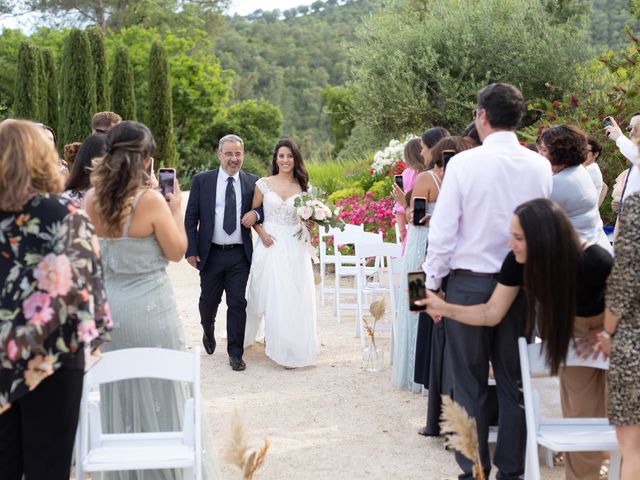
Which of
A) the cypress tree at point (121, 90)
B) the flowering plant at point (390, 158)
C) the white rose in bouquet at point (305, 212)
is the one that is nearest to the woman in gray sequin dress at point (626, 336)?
the white rose in bouquet at point (305, 212)

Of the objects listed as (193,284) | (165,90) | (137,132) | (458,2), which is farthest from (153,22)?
(137,132)

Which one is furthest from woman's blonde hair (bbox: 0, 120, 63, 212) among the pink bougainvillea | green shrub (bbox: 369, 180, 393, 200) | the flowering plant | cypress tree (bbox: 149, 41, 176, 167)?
cypress tree (bbox: 149, 41, 176, 167)

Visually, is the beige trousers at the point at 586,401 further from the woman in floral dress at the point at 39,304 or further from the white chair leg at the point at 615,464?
the woman in floral dress at the point at 39,304

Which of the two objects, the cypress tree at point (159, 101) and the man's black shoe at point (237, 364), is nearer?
the man's black shoe at point (237, 364)

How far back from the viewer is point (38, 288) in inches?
132

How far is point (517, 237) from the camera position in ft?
13.1

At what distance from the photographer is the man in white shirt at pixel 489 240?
454 cm

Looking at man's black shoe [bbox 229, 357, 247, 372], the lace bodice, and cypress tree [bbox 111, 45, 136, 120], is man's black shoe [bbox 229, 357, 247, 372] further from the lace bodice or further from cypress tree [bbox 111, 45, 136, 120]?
cypress tree [bbox 111, 45, 136, 120]

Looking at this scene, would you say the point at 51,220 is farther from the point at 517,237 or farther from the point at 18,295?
the point at 517,237

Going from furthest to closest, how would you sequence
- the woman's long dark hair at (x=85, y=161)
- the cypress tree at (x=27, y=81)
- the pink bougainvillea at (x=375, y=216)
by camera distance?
the cypress tree at (x=27, y=81)
the pink bougainvillea at (x=375, y=216)
the woman's long dark hair at (x=85, y=161)

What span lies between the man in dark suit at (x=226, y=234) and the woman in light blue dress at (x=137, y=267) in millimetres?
3268

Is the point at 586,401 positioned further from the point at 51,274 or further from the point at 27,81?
the point at 27,81

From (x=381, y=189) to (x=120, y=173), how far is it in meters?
11.7

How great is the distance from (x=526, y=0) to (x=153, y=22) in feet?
96.1
